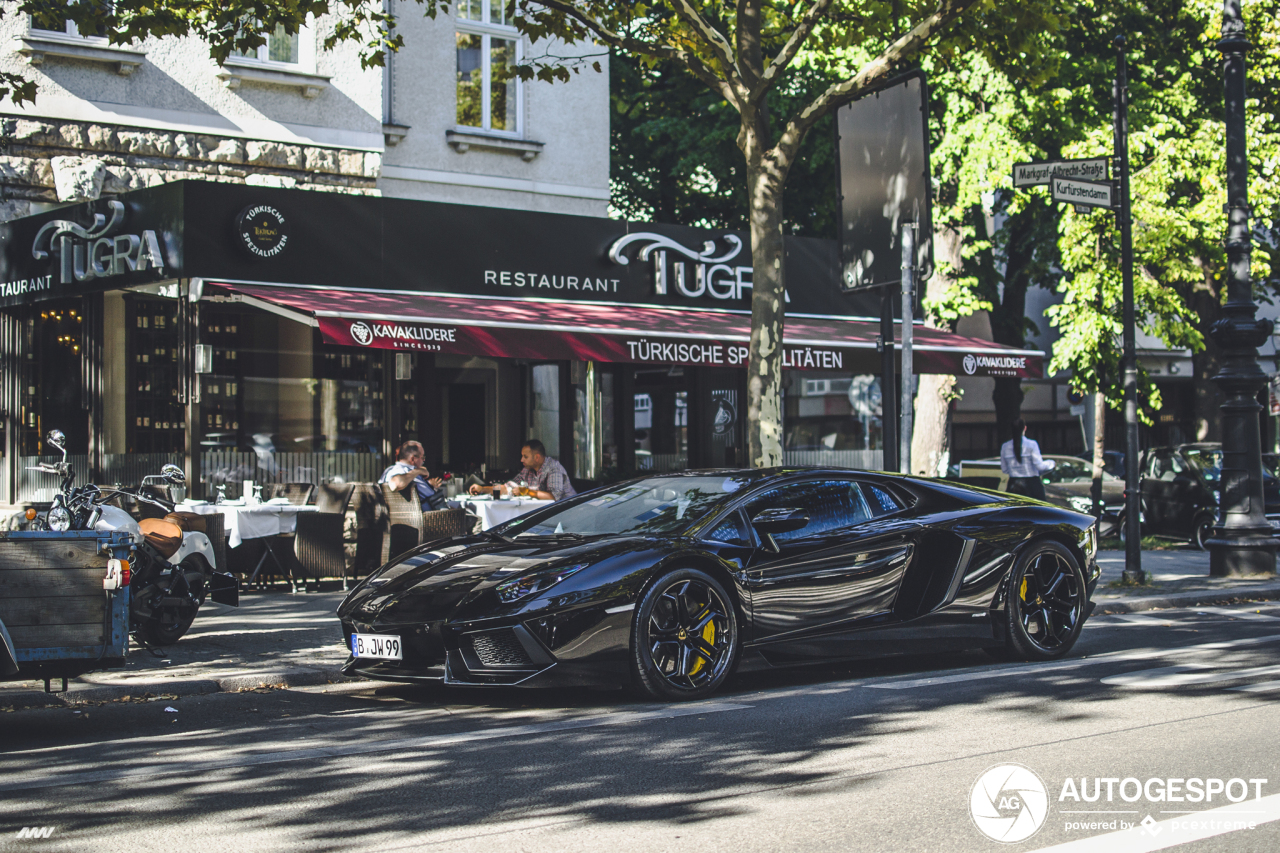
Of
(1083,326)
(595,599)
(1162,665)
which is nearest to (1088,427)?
(1083,326)

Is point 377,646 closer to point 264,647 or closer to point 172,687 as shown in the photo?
point 172,687

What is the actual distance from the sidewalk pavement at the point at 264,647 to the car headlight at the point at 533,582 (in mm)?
1761

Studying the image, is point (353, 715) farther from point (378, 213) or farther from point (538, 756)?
point (378, 213)

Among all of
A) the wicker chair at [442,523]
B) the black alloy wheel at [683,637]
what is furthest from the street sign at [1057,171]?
the black alloy wheel at [683,637]

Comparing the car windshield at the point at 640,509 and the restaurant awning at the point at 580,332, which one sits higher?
the restaurant awning at the point at 580,332

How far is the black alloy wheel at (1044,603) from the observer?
8438 millimetres

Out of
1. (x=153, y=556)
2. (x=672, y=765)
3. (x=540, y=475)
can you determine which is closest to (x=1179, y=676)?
(x=672, y=765)

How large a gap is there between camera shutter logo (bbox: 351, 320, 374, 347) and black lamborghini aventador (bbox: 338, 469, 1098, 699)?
5177 millimetres

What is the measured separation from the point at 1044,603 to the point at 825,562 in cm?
189

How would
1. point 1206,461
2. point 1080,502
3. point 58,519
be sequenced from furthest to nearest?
point 1080,502 < point 1206,461 < point 58,519

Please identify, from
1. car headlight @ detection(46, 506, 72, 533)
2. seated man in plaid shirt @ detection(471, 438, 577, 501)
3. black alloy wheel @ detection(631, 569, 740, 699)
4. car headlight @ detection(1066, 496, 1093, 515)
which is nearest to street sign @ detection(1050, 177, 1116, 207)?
seated man in plaid shirt @ detection(471, 438, 577, 501)

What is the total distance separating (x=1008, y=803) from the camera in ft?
16.0

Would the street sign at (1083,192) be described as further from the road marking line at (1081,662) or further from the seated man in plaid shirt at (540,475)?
the seated man in plaid shirt at (540,475)

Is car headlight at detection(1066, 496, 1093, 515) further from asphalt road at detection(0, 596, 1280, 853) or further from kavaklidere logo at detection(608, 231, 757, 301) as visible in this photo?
asphalt road at detection(0, 596, 1280, 853)
